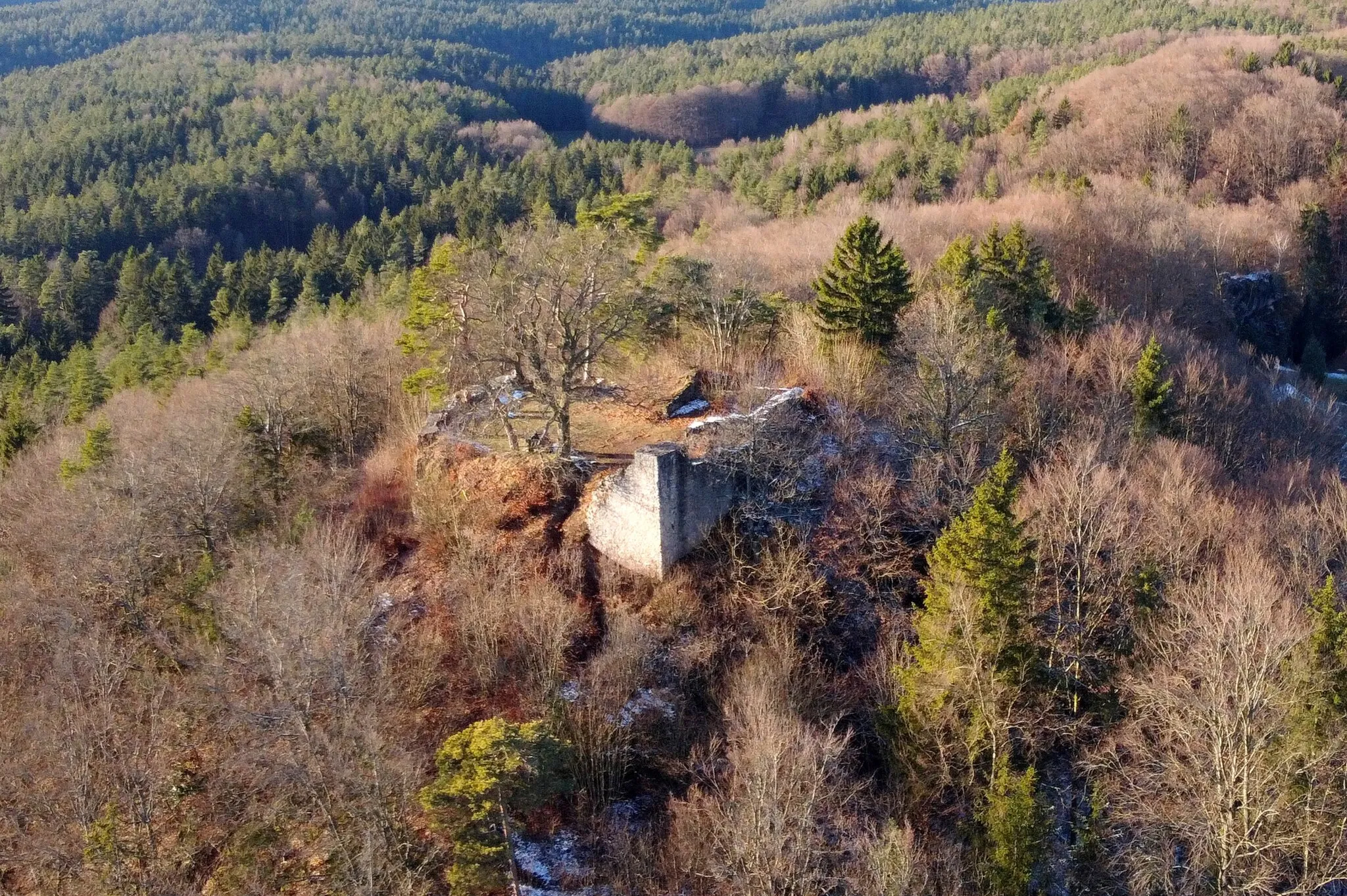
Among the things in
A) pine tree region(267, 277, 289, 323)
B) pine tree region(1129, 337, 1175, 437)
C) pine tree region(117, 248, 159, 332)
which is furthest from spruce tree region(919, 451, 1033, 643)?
pine tree region(117, 248, 159, 332)

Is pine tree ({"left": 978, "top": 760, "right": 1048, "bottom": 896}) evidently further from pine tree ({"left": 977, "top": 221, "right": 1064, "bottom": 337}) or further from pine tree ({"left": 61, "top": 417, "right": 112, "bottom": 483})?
pine tree ({"left": 61, "top": 417, "right": 112, "bottom": 483})

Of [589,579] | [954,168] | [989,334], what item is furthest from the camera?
[954,168]

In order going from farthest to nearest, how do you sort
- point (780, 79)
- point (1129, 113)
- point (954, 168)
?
point (780, 79) → point (1129, 113) → point (954, 168)

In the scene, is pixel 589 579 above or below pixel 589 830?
above

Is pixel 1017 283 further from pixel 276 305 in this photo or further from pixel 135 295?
Result: pixel 135 295

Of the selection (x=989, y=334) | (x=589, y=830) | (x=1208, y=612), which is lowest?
(x=589, y=830)

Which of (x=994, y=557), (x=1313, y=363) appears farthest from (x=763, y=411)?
(x=1313, y=363)

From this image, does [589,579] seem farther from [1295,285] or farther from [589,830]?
[1295,285]

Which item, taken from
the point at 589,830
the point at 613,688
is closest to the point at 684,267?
the point at 613,688
